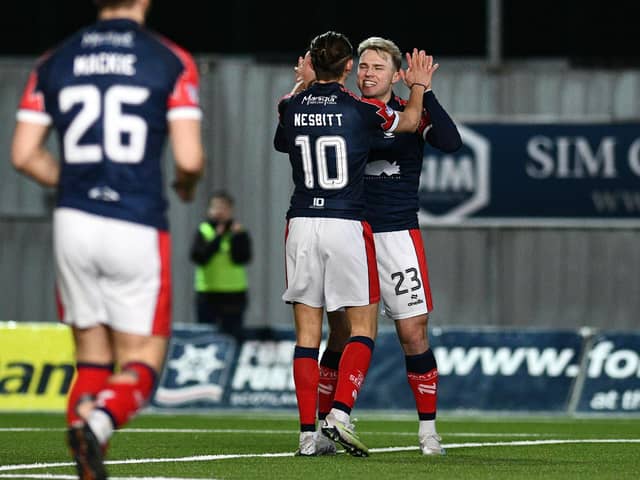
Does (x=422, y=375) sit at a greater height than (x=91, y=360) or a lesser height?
lesser

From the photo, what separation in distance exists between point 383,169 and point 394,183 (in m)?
0.10

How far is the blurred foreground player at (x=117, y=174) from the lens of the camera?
6117 millimetres

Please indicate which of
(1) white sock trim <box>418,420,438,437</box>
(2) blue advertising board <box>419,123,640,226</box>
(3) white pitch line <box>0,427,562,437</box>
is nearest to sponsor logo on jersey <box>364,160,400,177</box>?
(1) white sock trim <box>418,420,438,437</box>

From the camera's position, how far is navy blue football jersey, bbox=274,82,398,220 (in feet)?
27.6

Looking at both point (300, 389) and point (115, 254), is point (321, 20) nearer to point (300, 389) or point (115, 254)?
point (300, 389)

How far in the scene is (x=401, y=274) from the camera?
353 inches

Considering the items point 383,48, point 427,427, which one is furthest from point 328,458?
point 383,48

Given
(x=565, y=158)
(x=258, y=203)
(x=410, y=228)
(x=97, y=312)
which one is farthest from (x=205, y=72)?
(x=97, y=312)

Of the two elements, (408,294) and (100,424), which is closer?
(100,424)

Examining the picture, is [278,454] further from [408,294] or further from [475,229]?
[475,229]

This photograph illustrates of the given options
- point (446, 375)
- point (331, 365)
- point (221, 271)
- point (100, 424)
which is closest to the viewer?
point (100, 424)

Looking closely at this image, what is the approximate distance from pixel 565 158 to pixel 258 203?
12.7 feet

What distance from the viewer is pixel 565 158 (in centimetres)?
1991

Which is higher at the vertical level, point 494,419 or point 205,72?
point 205,72
